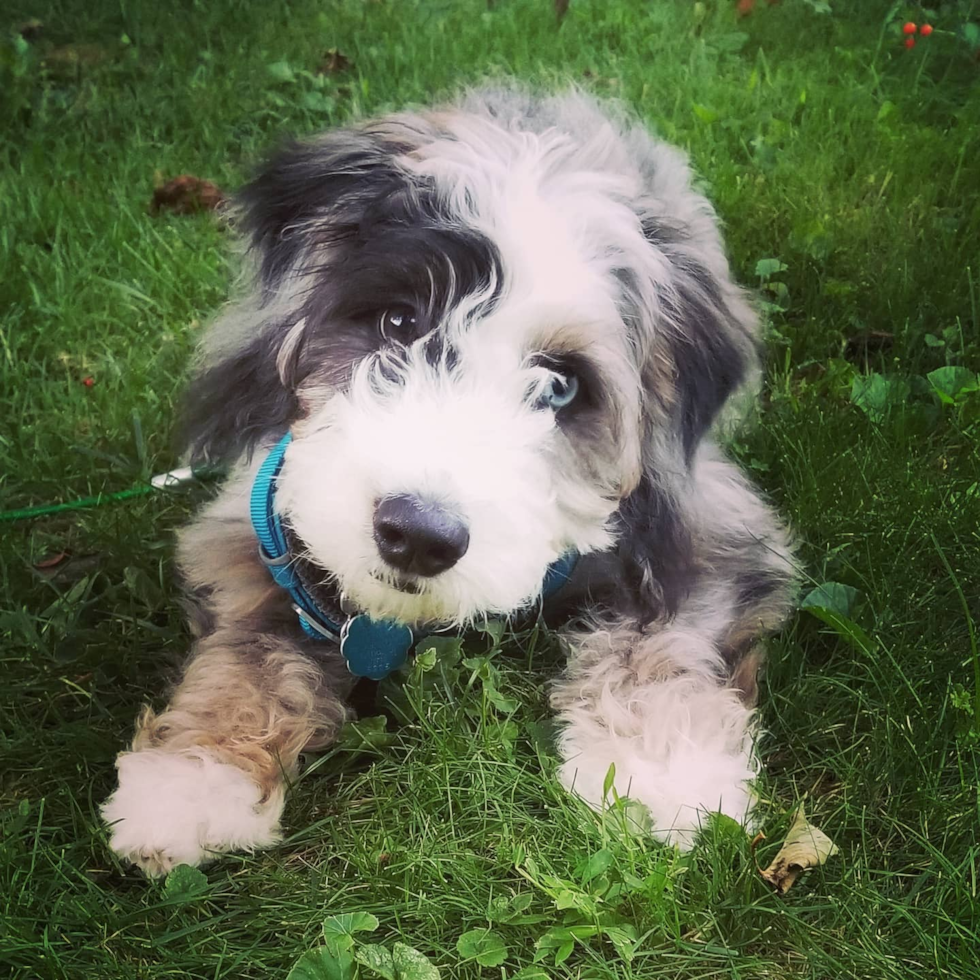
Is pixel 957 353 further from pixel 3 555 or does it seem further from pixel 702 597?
pixel 3 555

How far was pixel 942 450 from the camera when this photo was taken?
8.82 ft

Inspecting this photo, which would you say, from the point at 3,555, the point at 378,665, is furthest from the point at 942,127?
the point at 3,555

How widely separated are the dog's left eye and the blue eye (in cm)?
26

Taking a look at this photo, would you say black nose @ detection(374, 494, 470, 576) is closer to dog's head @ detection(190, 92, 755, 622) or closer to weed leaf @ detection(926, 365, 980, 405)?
dog's head @ detection(190, 92, 755, 622)

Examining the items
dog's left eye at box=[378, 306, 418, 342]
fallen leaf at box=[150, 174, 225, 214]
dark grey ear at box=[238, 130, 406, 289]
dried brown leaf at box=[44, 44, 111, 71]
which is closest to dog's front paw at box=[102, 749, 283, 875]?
dog's left eye at box=[378, 306, 418, 342]

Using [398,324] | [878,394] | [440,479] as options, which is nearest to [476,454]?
[440,479]

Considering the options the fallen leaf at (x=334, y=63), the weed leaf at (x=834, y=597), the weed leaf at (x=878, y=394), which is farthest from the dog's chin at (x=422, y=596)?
the fallen leaf at (x=334, y=63)

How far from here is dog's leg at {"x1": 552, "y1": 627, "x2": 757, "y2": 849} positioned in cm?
181

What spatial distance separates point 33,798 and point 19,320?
1.97 m

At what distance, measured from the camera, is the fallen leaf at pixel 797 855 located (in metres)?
1.73

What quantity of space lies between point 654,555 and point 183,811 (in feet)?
3.47

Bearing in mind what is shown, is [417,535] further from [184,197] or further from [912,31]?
[912,31]

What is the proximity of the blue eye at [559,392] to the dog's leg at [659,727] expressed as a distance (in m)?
0.53

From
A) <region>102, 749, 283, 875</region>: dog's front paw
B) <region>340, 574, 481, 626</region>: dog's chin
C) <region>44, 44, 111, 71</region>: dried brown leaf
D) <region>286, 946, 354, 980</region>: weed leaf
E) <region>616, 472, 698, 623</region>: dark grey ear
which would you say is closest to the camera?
<region>286, 946, 354, 980</region>: weed leaf
